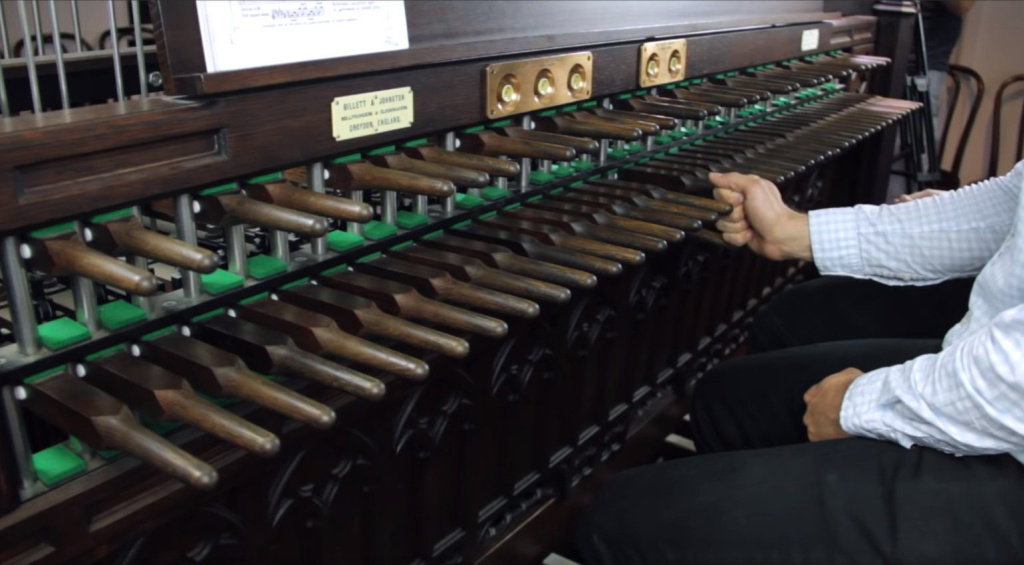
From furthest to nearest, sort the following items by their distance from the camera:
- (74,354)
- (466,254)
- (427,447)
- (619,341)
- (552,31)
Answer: (619,341), (552,31), (427,447), (466,254), (74,354)

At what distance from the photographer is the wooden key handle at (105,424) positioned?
1.87ft

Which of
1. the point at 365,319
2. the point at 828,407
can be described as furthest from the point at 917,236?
the point at 365,319

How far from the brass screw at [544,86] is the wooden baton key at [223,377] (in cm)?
57

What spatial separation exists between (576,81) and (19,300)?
0.75 meters

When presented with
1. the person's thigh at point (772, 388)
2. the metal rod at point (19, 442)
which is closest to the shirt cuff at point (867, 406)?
the person's thigh at point (772, 388)

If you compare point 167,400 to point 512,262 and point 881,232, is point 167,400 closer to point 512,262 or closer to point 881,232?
point 512,262

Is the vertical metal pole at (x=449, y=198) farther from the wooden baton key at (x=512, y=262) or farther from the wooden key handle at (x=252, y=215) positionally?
the wooden key handle at (x=252, y=215)

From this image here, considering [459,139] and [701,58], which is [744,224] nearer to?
[701,58]

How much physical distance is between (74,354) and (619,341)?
1.00 metres

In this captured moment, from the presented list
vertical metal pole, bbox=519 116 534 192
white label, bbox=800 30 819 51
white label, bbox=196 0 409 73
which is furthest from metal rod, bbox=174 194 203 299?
white label, bbox=800 30 819 51

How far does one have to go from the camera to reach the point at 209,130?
74 centimetres

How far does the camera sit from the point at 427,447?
3.57 feet

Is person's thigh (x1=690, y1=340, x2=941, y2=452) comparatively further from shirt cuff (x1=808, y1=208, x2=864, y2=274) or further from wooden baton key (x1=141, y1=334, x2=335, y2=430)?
wooden baton key (x1=141, y1=334, x2=335, y2=430)

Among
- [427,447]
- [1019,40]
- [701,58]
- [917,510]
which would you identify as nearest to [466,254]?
[427,447]
